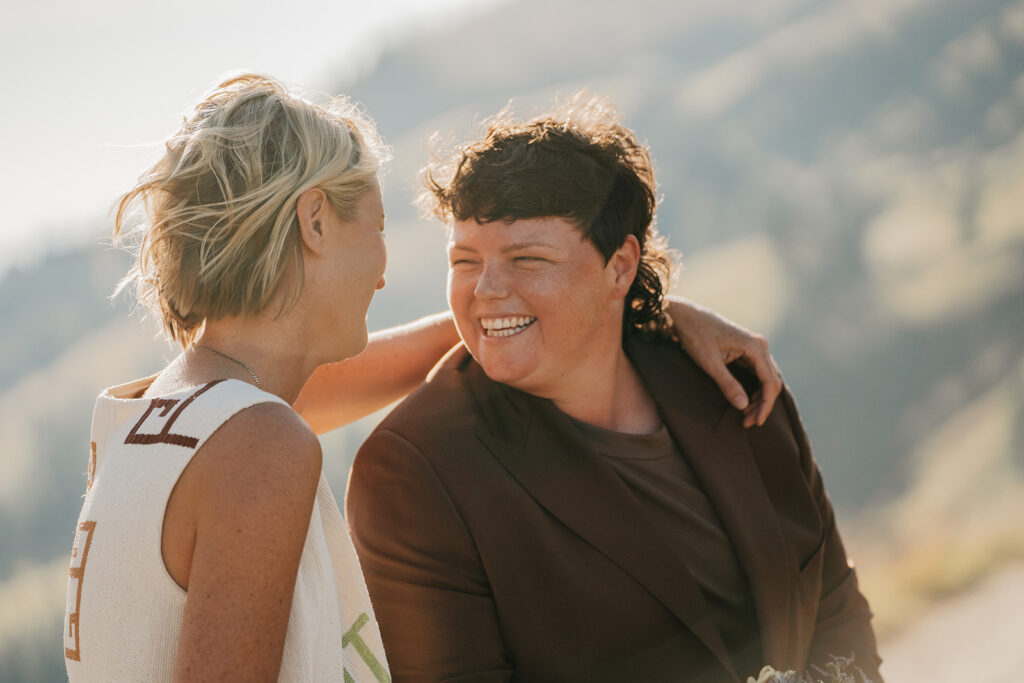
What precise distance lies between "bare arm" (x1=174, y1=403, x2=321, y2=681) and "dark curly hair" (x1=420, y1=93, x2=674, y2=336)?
49.5 inches

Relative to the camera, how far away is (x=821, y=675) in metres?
2.70

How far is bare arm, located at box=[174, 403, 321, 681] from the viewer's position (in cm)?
149

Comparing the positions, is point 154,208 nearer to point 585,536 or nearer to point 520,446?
point 520,446

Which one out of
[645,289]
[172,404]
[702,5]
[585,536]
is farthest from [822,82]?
[172,404]

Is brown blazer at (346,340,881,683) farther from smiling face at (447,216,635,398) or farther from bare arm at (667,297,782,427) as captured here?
bare arm at (667,297,782,427)

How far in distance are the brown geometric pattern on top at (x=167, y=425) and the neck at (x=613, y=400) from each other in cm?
136

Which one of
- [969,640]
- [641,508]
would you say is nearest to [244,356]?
[641,508]

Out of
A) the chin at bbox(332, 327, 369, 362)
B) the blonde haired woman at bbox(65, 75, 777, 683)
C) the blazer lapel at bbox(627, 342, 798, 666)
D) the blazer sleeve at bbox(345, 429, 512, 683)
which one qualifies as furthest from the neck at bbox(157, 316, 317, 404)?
the blazer lapel at bbox(627, 342, 798, 666)

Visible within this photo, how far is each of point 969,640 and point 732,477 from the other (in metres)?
4.12

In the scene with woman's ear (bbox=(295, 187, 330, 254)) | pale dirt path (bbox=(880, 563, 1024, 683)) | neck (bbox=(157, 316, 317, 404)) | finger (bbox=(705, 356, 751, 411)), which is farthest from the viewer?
pale dirt path (bbox=(880, 563, 1024, 683))

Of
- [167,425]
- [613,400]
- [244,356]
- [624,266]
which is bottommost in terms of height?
Result: [167,425]

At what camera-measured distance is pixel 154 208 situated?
75.2 inches

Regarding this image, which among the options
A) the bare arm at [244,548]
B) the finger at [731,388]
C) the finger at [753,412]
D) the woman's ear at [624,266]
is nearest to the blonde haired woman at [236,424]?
the bare arm at [244,548]

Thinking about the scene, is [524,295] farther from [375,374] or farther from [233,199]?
[233,199]
